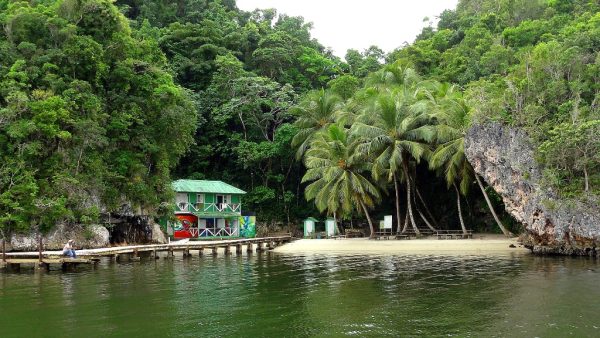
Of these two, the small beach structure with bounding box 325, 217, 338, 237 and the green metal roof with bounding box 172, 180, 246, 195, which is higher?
the green metal roof with bounding box 172, 180, 246, 195

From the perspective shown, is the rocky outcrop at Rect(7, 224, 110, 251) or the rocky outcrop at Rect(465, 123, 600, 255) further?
the rocky outcrop at Rect(7, 224, 110, 251)

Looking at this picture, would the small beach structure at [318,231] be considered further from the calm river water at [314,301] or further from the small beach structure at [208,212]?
the calm river water at [314,301]

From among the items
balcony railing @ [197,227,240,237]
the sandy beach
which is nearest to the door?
balcony railing @ [197,227,240,237]

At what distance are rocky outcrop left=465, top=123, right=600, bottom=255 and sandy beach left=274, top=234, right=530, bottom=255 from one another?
2.27 meters

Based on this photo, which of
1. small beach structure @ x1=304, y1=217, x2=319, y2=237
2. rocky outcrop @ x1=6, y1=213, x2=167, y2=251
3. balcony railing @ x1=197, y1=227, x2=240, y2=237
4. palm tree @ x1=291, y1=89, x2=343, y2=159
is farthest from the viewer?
palm tree @ x1=291, y1=89, x2=343, y2=159

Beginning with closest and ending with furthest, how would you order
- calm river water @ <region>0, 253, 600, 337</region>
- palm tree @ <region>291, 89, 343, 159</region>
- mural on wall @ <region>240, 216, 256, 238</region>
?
calm river water @ <region>0, 253, 600, 337</region>, palm tree @ <region>291, 89, 343, 159</region>, mural on wall @ <region>240, 216, 256, 238</region>

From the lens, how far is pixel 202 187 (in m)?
41.8

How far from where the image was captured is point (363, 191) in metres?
35.5

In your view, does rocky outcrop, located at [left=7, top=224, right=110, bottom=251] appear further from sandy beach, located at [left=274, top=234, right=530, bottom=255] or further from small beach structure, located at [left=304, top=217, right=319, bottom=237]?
small beach structure, located at [left=304, top=217, right=319, bottom=237]

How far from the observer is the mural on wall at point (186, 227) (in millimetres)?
41031

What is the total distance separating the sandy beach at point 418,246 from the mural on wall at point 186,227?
9.45 m

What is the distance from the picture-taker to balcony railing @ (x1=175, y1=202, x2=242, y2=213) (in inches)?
1623

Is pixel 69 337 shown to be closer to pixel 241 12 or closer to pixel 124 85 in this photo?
pixel 124 85

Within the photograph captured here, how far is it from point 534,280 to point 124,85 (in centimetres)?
2685
